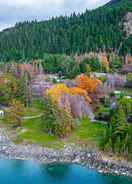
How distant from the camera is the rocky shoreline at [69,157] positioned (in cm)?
5488

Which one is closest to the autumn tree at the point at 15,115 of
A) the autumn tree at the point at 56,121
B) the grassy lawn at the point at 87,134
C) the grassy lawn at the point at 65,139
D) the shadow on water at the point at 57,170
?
the grassy lawn at the point at 65,139

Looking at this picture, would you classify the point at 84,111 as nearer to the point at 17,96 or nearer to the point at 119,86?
the point at 17,96

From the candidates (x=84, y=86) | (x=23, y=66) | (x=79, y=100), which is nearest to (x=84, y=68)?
(x=23, y=66)

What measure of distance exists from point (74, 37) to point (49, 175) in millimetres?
95829

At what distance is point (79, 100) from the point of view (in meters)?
75.7

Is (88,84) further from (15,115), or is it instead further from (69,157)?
(69,157)

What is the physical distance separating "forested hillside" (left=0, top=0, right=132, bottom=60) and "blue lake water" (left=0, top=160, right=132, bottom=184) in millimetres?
80842

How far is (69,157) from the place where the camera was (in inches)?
2328

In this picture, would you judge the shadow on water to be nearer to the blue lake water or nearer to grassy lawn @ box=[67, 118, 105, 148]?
the blue lake water

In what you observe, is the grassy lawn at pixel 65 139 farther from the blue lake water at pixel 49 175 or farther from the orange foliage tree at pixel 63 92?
the orange foliage tree at pixel 63 92

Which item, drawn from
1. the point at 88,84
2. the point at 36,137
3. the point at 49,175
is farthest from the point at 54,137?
the point at 88,84

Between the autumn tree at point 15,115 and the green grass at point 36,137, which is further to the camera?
the autumn tree at point 15,115

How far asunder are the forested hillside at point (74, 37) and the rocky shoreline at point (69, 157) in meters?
76.8

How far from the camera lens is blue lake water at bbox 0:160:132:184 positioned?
5372 cm
